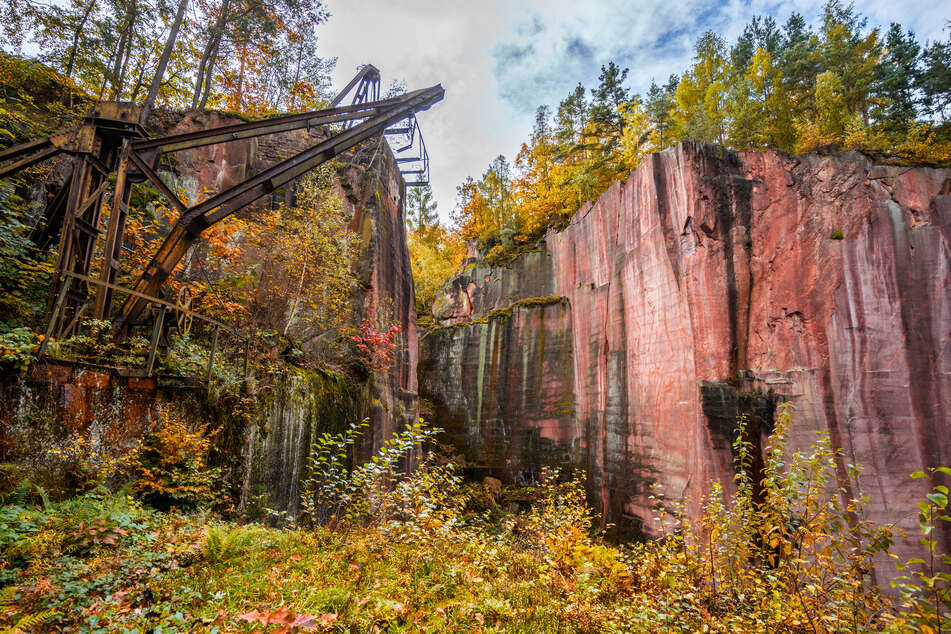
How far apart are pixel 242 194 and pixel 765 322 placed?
1456 centimetres

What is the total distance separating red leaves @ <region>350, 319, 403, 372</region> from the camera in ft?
32.9

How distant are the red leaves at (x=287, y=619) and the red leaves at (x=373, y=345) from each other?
277 inches

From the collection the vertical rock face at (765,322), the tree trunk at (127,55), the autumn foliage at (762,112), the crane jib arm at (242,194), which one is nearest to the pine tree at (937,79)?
the autumn foliage at (762,112)

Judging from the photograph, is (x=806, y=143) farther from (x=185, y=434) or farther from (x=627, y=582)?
(x=185, y=434)

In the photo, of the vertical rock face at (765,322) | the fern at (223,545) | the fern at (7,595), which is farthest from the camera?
the vertical rock face at (765,322)

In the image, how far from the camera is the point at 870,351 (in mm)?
11086

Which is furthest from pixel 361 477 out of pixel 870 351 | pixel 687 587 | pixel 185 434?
pixel 870 351

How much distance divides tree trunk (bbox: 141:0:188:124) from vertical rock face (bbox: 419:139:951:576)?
16181 millimetres

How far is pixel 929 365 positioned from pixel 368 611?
50.4ft

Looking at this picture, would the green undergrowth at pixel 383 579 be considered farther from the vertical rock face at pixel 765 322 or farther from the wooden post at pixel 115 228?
the vertical rock face at pixel 765 322

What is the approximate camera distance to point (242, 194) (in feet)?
25.9

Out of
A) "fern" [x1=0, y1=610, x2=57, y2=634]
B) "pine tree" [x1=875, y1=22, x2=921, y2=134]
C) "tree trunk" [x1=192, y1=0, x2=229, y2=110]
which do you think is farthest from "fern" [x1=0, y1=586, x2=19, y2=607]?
"pine tree" [x1=875, y1=22, x2=921, y2=134]

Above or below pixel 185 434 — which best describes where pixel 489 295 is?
above

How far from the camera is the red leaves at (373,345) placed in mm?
10023
